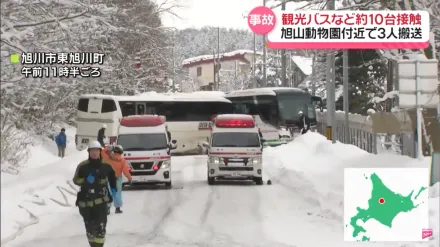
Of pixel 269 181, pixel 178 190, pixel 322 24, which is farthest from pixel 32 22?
pixel 269 181

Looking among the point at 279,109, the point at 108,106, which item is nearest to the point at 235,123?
the point at 108,106

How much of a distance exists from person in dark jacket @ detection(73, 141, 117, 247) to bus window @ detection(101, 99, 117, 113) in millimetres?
25495

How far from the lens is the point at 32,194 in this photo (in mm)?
15297

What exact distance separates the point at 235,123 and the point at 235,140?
944 millimetres

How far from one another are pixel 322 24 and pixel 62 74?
5.62 metres

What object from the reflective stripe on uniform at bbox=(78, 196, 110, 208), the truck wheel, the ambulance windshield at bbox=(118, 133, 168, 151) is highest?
the ambulance windshield at bbox=(118, 133, 168, 151)

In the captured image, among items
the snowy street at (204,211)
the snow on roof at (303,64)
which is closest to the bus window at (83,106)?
the snowy street at (204,211)

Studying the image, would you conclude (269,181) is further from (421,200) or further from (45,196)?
(421,200)

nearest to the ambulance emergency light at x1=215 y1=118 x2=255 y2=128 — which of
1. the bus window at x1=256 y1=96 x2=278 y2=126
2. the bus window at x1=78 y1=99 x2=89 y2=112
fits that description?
the bus window at x1=78 y1=99 x2=89 y2=112

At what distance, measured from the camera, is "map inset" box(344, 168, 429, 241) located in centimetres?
1018

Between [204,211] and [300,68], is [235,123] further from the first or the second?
[300,68]

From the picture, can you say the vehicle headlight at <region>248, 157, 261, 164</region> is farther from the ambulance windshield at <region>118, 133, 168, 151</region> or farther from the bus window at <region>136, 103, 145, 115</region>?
the bus window at <region>136, 103, 145, 115</region>

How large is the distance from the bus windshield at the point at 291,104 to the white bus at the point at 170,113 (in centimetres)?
343

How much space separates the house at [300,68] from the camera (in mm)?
93750
